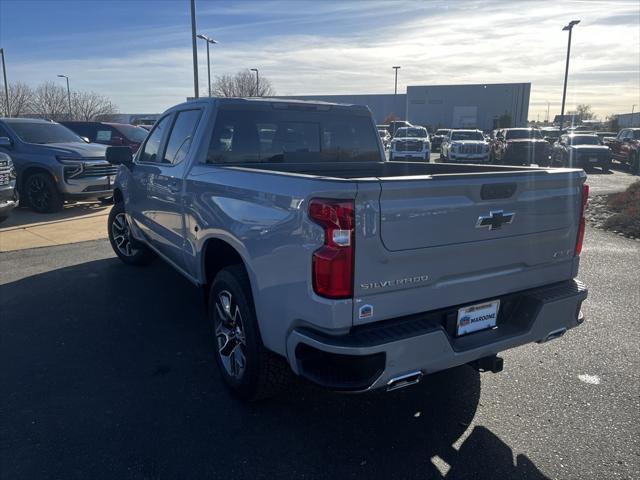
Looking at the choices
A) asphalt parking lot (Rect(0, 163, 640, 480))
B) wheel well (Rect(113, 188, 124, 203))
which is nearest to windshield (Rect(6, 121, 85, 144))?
wheel well (Rect(113, 188, 124, 203))

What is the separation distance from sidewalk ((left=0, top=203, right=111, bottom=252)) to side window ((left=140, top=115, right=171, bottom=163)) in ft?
12.1

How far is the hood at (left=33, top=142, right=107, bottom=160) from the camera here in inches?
430

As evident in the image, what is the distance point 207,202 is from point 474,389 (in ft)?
7.70

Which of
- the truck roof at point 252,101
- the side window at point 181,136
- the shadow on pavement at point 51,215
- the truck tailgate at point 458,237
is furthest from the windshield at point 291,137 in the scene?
the shadow on pavement at point 51,215

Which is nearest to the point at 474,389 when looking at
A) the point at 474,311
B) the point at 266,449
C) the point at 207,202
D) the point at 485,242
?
the point at 474,311

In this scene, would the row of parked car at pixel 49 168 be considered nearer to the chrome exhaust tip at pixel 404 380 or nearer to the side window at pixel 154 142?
the side window at pixel 154 142

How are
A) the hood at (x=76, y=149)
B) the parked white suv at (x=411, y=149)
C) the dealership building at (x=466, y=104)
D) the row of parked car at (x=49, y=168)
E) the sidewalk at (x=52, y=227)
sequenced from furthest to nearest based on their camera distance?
Result: the dealership building at (x=466, y=104)
the parked white suv at (x=411, y=149)
the hood at (x=76, y=149)
the row of parked car at (x=49, y=168)
the sidewalk at (x=52, y=227)

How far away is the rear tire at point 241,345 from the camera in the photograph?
3154mm

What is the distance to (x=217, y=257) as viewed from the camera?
13.1ft

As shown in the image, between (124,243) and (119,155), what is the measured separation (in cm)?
159

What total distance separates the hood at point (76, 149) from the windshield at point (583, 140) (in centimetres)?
2163

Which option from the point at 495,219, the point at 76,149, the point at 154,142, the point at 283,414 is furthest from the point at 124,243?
the point at 76,149

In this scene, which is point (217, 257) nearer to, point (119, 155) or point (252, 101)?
point (252, 101)

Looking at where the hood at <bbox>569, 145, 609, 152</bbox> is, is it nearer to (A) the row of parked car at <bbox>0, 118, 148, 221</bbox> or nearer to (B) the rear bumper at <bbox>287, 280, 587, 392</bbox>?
(A) the row of parked car at <bbox>0, 118, 148, 221</bbox>
